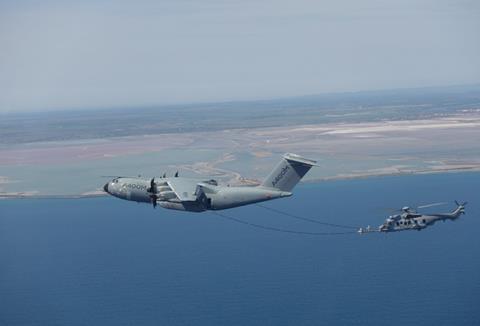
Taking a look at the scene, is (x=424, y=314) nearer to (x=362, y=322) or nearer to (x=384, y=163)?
(x=362, y=322)

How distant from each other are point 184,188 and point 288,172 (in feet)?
14.3

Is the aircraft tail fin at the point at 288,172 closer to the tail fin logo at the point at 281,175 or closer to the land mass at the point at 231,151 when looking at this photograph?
the tail fin logo at the point at 281,175

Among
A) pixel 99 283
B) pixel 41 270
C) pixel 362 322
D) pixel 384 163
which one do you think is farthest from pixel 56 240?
pixel 384 163

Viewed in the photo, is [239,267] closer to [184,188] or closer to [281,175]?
[281,175]

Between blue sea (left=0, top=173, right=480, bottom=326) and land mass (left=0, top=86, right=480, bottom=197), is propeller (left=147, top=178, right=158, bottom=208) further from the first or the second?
land mass (left=0, top=86, right=480, bottom=197)

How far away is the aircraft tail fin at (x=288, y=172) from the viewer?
27.6m

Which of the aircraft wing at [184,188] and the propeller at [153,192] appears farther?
the propeller at [153,192]

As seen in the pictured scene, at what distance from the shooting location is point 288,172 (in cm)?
2781

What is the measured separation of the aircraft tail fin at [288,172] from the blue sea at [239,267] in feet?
38.4

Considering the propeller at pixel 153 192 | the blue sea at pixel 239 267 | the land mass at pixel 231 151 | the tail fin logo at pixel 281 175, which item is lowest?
the blue sea at pixel 239 267

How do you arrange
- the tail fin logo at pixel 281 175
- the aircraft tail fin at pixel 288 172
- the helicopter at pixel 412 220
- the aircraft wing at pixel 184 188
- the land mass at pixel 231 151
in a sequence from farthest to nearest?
1. the land mass at pixel 231 151
2. the helicopter at pixel 412 220
3. the tail fin logo at pixel 281 175
4. the aircraft tail fin at pixel 288 172
5. the aircraft wing at pixel 184 188

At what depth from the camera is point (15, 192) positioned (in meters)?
71.2

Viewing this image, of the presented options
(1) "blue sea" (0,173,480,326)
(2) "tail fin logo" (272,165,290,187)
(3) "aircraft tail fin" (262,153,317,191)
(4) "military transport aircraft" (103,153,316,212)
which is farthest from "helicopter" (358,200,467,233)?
(2) "tail fin logo" (272,165,290,187)

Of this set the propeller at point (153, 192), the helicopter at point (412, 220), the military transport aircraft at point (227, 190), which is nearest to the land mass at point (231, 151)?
the helicopter at point (412, 220)
